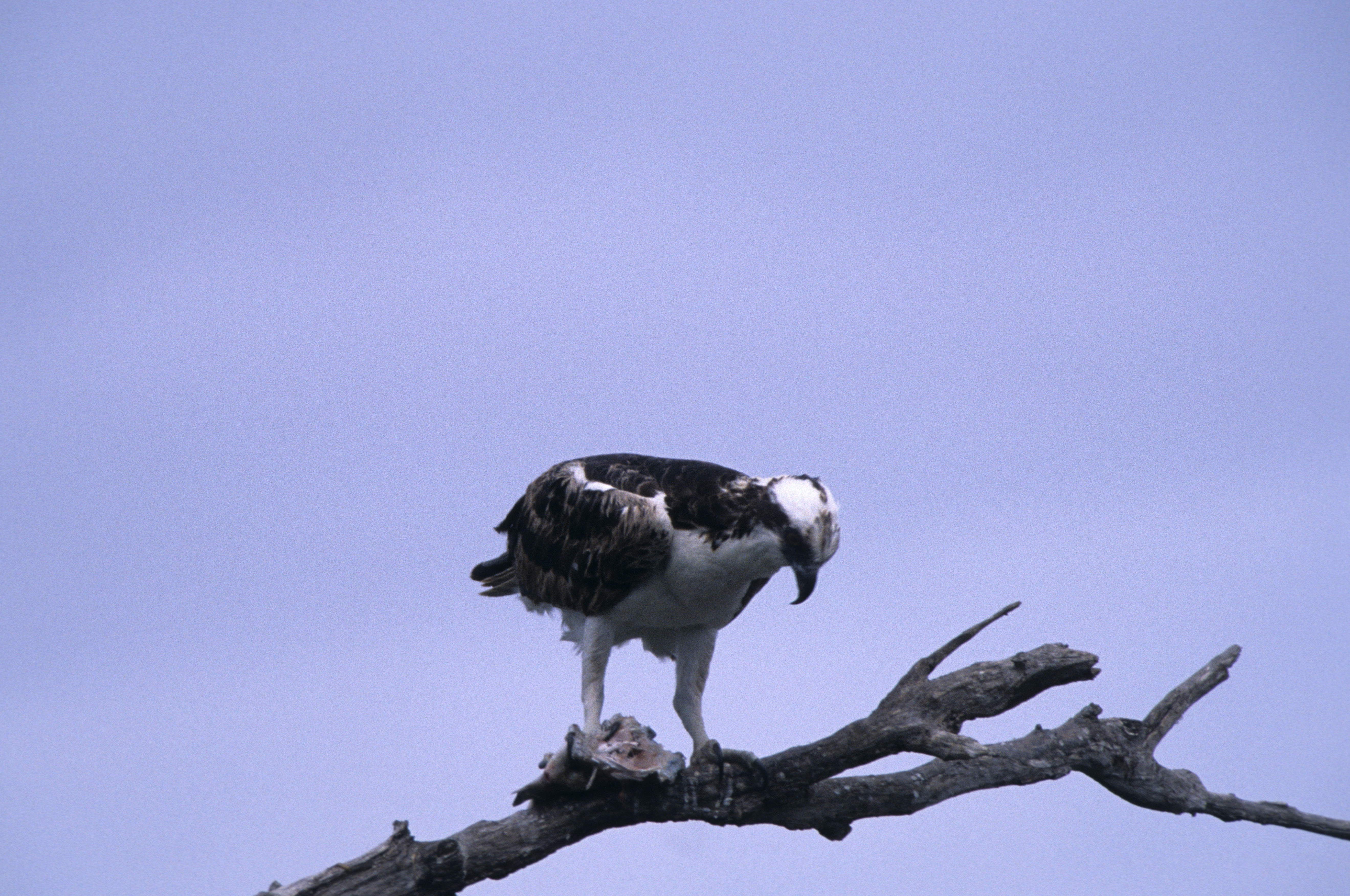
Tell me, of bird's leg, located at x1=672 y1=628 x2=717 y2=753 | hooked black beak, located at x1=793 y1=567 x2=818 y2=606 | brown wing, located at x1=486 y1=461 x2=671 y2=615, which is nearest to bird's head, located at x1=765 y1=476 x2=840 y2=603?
hooked black beak, located at x1=793 y1=567 x2=818 y2=606

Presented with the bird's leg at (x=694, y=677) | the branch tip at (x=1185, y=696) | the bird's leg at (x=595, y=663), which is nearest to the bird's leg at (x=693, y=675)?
the bird's leg at (x=694, y=677)

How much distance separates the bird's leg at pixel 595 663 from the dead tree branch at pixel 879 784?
98 cm

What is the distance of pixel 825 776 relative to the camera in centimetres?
863

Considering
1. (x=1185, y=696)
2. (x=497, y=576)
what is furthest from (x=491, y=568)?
(x=1185, y=696)

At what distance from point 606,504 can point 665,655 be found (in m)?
1.70

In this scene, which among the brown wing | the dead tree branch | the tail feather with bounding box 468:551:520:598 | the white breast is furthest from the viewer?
the tail feather with bounding box 468:551:520:598

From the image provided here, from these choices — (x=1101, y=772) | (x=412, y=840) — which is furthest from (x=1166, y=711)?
(x=412, y=840)

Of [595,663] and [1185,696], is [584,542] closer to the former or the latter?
[595,663]

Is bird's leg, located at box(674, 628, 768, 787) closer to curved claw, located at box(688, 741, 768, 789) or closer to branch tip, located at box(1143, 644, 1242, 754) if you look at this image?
curved claw, located at box(688, 741, 768, 789)

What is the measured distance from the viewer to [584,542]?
31.4 ft

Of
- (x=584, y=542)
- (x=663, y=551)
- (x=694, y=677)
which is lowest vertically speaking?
(x=694, y=677)

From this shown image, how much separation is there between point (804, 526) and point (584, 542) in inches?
70.3

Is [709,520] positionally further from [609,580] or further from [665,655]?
[665,655]

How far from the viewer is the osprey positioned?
8836 mm
